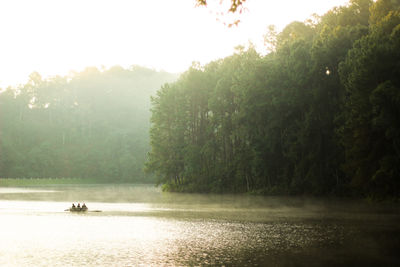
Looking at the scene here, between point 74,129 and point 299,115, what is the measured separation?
115 m

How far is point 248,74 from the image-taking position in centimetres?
7438

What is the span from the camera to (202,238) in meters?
27.2

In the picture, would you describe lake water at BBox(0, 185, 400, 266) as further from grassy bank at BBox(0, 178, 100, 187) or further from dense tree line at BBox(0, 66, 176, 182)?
dense tree line at BBox(0, 66, 176, 182)

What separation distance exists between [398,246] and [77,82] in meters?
179

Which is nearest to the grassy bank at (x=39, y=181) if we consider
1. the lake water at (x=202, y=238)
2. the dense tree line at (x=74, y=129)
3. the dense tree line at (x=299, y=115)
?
the dense tree line at (x=74, y=129)

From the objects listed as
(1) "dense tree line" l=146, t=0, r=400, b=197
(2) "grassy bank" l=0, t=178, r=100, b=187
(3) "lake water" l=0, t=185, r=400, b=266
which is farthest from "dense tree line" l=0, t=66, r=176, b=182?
(3) "lake water" l=0, t=185, r=400, b=266

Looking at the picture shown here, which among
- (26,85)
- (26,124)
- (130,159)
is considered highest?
(26,85)

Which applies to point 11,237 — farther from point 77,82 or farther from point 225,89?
point 77,82

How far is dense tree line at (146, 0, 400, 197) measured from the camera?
156 ft

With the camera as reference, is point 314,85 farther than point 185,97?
No

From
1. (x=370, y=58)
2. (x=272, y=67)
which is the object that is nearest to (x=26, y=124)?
(x=272, y=67)

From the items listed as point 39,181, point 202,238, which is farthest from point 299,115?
point 39,181

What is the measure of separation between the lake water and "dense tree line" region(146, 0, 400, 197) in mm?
10051

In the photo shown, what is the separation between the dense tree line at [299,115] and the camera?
47469mm
